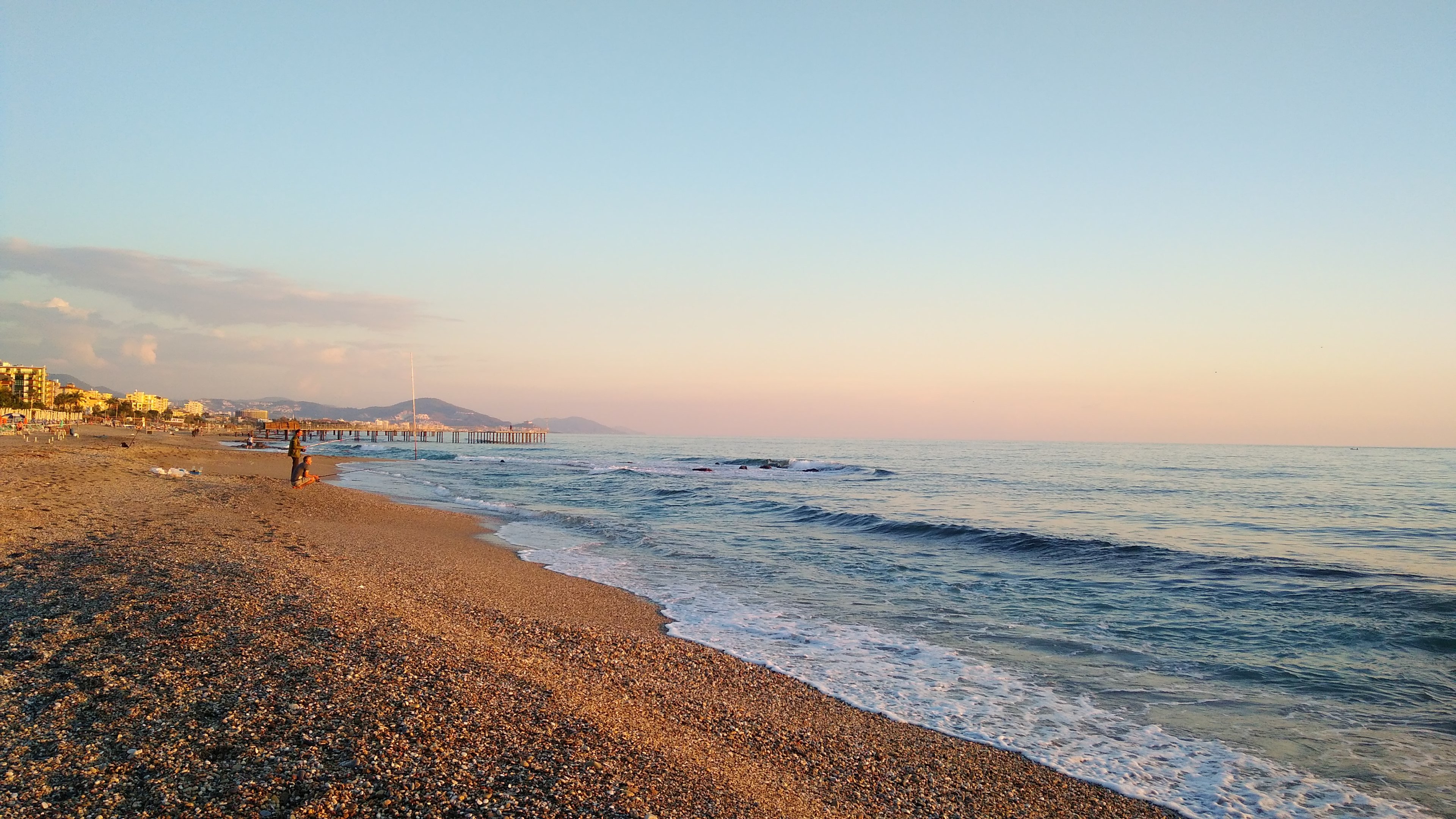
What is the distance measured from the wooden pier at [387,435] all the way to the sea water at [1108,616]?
9285 cm

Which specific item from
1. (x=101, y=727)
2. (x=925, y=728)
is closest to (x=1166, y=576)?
(x=925, y=728)

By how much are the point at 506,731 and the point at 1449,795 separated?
663 centimetres

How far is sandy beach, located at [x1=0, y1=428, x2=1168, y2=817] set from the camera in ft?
12.3

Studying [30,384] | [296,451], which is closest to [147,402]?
[30,384]

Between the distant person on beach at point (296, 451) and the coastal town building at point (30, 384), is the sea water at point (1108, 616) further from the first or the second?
the coastal town building at point (30, 384)

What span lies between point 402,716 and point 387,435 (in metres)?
146

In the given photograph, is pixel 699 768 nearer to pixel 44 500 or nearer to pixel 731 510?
pixel 44 500

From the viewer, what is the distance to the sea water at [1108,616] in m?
5.92

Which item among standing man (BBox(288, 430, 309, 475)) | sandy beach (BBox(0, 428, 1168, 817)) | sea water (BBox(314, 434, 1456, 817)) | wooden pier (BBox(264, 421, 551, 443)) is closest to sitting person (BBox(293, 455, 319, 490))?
standing man (BBox(288, 430, 309, 475))

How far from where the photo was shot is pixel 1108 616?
10758mm

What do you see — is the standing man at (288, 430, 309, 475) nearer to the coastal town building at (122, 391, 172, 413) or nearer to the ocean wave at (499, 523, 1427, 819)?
the ocean wave at (499, 523, 1427, 819)

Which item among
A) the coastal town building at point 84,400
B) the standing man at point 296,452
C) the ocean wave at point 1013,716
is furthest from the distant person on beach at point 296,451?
the coastal town building at point 84,400

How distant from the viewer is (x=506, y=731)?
15.4 feet

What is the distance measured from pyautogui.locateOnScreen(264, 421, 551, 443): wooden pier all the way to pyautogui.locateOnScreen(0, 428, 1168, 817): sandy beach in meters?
105
